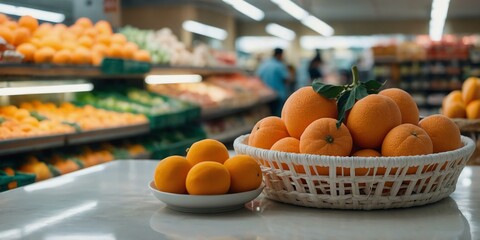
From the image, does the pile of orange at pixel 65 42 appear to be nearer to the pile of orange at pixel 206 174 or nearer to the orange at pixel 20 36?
the orange at pixel 20 36

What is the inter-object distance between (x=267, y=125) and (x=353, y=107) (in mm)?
274

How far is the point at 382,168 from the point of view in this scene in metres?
1.42

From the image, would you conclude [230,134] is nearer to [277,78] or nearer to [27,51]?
[277,78]

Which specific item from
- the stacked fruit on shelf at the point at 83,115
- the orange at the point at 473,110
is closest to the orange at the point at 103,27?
the stacked fruit on shelf at the point at 83,115

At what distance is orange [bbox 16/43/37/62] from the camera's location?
3967 mm

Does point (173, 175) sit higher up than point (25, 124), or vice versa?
point (173, 175)

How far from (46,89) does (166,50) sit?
236 cm

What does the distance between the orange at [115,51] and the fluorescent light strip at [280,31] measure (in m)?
15.3

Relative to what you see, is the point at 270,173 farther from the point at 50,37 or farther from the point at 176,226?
the point at 50,37

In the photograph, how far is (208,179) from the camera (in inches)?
54.8

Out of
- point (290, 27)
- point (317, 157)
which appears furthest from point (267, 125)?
point (290, 27)

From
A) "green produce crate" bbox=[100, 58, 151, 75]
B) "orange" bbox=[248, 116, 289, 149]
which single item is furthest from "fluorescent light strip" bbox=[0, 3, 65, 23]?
"orange" bbox=[248, 116, 289, 149]

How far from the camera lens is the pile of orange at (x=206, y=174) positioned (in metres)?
1.40

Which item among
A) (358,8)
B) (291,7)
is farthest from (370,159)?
(358,8)
